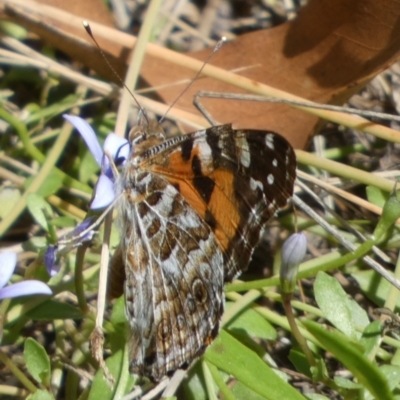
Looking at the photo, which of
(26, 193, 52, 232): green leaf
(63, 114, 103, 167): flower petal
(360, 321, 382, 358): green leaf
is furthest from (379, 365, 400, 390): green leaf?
(26, 193, 52, 232): green leaf

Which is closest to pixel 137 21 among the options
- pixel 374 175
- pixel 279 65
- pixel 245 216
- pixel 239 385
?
pixel 279 65

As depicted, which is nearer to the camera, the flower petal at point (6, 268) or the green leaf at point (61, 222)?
the flower petal at point (6, 268)

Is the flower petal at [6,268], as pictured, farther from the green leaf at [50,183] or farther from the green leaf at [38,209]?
the green leaf at [50,183]

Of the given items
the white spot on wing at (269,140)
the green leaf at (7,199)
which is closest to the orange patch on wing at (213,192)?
the white spot on wing at (269,140)

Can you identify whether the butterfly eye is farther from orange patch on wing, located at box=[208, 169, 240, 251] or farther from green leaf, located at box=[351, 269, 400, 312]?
green leaf, located at box=[351, 269, 400, 312]

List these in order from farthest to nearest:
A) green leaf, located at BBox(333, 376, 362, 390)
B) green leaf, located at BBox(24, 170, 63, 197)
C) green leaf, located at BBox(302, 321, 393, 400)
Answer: green leaf, located at BBox(24, 170, 63, 197)
green leaf, located at BBox(333, 376, 362, 390)
green leaf, located at BBox(302, 321, 393, 400)

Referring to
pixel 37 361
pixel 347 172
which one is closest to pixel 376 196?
pixel 347 172
